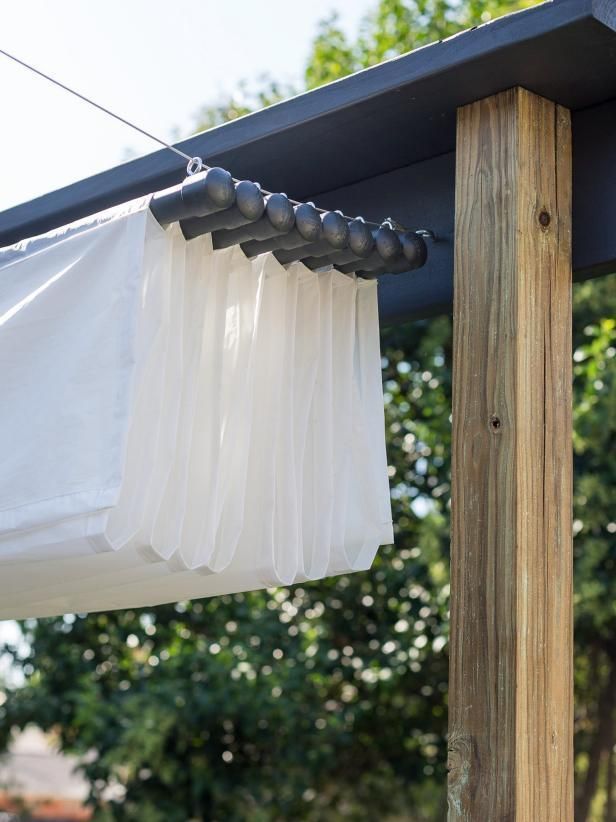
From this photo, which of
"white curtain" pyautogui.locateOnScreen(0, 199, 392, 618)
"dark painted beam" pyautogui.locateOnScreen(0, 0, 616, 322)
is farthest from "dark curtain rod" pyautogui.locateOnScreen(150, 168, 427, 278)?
"dark painted beam" pyautogui.locateOnScreen(0, 0, 616, 322)

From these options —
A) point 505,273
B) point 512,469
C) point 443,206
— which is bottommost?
point 512,469

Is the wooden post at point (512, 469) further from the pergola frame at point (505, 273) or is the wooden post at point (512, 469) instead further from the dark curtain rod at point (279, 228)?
the dark curtain rod at point (279, 228)

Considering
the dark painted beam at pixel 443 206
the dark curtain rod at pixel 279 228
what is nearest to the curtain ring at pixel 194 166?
the dark curtain rod at pixel 279 228

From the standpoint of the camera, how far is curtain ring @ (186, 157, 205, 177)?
166 centimetres

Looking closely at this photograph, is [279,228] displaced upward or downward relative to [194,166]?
downward

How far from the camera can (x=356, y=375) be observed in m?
1.86

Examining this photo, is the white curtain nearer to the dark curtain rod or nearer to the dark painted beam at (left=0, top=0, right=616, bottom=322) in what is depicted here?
the dark curtain rod

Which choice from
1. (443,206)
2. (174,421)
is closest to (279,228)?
(174,421)

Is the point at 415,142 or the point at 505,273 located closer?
the point at 505,273

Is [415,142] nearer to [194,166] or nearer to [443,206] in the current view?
[443,206]

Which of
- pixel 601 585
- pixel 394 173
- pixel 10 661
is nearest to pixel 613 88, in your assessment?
pixel 394 173

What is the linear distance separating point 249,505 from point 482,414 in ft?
1.18

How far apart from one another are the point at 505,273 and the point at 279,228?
0.32 metres

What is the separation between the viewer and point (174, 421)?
1.54 metres
